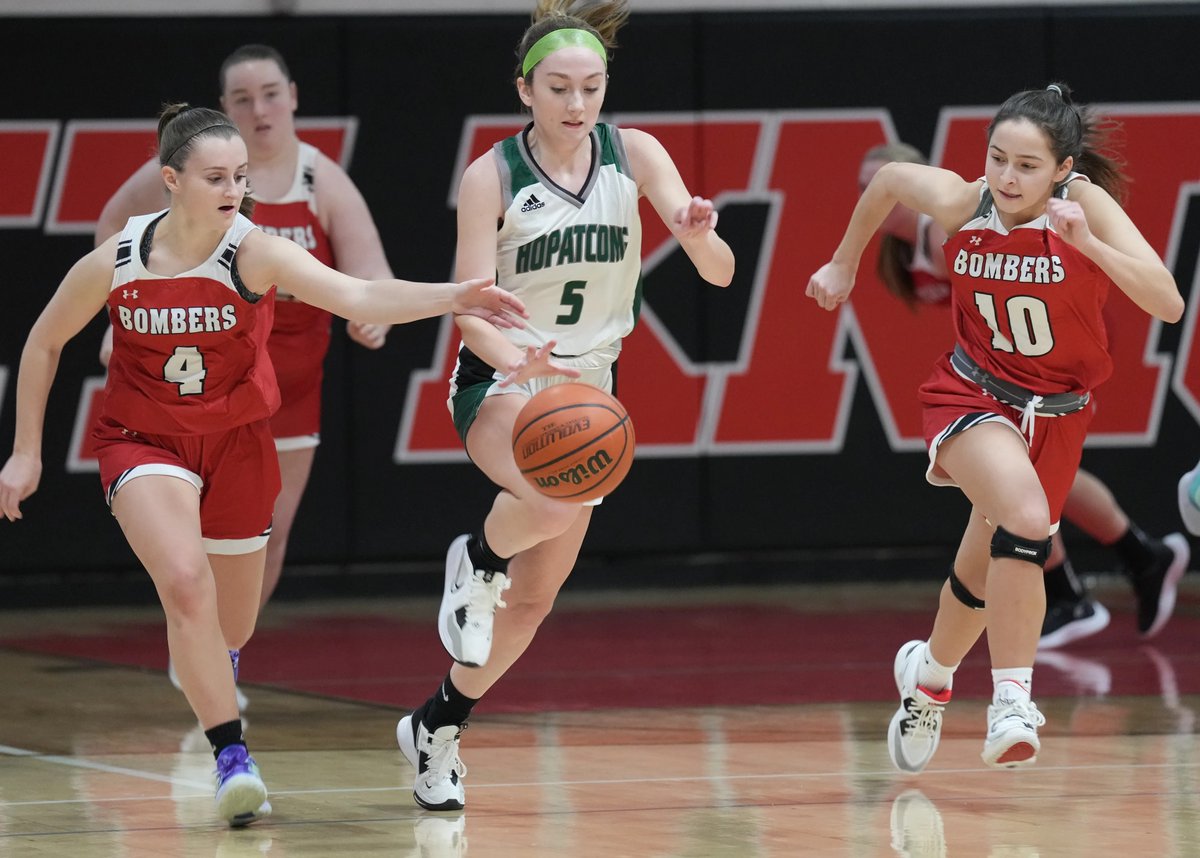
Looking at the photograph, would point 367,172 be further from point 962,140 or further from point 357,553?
point 962,140

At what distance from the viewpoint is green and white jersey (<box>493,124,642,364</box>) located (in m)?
5.29

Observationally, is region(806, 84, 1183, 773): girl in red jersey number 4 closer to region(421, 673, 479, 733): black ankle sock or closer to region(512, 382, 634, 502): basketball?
region(512, 382, 634, 502): basketball

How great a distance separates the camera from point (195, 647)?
16.8ft

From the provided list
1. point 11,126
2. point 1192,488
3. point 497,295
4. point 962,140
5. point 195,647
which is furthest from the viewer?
point 962,140

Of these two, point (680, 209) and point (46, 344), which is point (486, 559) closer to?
point (680, 209)

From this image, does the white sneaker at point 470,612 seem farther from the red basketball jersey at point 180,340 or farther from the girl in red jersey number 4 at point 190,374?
the red basketball jersey at point 180,340

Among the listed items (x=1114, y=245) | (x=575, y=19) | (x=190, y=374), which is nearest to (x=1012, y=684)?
(x=1114, y=245)

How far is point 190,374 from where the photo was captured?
5.28 metres

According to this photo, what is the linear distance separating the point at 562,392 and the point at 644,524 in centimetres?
560

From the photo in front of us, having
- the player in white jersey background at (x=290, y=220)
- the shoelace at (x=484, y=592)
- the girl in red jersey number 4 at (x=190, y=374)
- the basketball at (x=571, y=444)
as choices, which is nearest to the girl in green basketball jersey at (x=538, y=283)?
the shoelace at (x=484, y=592)

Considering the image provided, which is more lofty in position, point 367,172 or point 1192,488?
point 367,172

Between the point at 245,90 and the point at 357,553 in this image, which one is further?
the point at 357,553

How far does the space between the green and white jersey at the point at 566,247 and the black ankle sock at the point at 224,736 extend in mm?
1206

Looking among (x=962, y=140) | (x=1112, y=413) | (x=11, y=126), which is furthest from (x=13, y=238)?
(x=1112, y=413)
